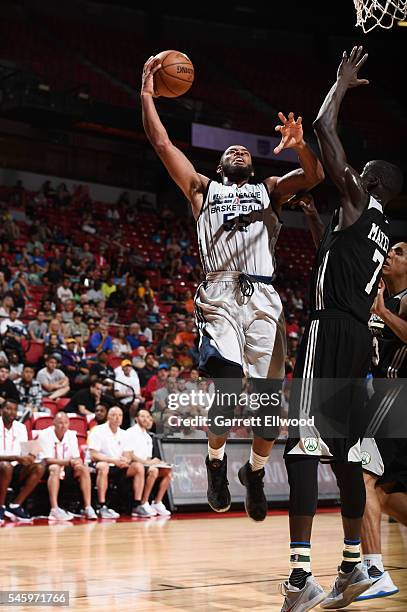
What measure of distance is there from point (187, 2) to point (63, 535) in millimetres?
22546

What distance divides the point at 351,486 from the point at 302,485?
35cm

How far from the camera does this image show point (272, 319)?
5.35 meters

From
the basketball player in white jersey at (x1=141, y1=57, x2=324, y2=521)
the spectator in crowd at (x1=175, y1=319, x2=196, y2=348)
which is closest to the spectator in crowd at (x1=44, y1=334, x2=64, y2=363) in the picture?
the spectator in crowd at (x1=175, y1=319, x2=196, y2=348)

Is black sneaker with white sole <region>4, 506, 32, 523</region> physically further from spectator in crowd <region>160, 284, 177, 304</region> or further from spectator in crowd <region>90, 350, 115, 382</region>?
spectator in crowd <region>160, 284, 177, 304</region>

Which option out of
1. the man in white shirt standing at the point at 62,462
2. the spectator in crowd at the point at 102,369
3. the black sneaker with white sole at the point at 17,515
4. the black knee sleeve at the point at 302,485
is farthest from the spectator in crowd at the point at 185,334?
the black knee sleeve at the point at 302,485

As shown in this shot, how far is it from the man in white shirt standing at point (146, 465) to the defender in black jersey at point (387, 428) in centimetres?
583

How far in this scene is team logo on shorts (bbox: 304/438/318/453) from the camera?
458cm

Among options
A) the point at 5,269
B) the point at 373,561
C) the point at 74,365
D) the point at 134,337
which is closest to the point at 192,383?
the point at 74,365

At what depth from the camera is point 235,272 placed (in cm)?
535

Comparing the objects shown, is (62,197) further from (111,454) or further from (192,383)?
(111,454)

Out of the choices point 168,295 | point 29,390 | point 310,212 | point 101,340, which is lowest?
point 29,390

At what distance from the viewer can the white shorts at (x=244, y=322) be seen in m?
5.25

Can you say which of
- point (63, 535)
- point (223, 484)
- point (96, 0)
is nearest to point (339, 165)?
point (223, 484)

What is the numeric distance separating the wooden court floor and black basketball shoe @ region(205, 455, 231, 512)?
1.78 ft
